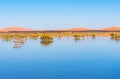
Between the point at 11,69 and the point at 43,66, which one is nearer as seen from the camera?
the point at 11,69

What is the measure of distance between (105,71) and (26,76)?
12.2 feet

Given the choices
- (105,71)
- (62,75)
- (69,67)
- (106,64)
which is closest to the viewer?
(62,75)

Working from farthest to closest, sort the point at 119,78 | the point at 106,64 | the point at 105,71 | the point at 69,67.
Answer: the point at 106,64 < the point at 69,67 < the point at 105,71 < the point at 119,78

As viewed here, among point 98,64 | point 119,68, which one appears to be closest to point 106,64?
point 98,64

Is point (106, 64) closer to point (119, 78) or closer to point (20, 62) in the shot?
point (119, 78)

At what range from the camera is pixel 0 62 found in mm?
15672

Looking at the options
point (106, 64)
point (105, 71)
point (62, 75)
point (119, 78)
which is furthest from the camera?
point (106, 64)

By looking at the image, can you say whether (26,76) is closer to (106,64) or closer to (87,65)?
(87,65)

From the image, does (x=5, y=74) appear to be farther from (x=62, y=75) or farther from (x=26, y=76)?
(x=62, y=75)

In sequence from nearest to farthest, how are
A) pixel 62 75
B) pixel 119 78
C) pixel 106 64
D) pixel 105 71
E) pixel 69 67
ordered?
pixel 119 78 < pixel 62 75 < pixel 105 71 < pixel 69 67 < pixel 106 64

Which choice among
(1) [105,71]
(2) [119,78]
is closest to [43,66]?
(1) [105,71]

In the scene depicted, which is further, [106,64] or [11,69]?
[106,64]

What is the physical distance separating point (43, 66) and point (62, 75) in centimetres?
265

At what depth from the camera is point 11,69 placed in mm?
13391
